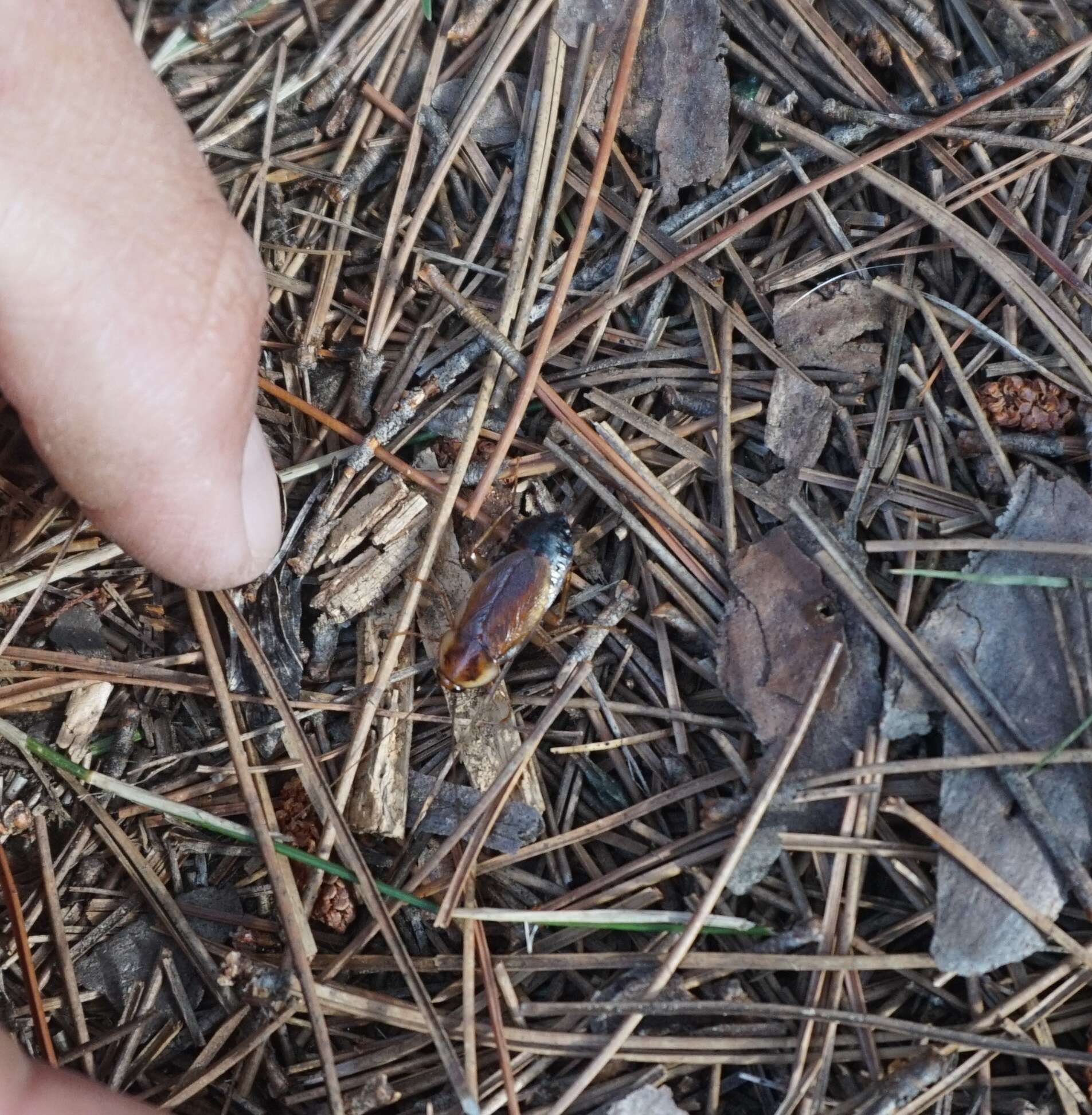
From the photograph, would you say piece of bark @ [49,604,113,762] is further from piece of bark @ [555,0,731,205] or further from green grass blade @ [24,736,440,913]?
piece of bark @ [555,0,731,205]

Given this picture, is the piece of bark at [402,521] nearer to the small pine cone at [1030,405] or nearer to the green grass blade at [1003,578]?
the green grass blade at [1003,578]

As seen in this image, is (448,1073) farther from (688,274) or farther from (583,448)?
(688,274)

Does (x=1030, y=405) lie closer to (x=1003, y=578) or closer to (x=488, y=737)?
(x=1003, y=578)

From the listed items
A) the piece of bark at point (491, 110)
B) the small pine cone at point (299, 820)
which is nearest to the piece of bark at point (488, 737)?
the small pine cone at point (299, 820)

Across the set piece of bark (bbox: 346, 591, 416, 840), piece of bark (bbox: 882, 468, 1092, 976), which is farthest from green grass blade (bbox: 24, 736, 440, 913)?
piece of bark (bbox: 882, 468, 1092, 976)

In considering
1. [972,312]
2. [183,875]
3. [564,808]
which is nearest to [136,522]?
[183,875]
